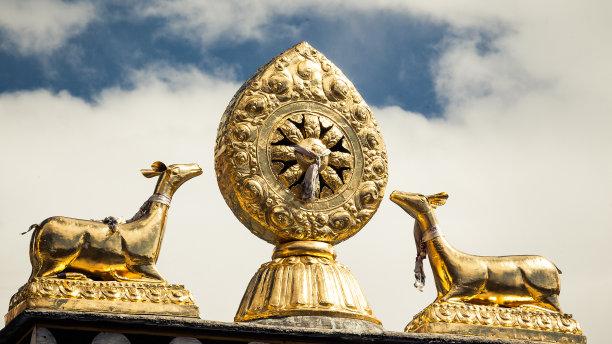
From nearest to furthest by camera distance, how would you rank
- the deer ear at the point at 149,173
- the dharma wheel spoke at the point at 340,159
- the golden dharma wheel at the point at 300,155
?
1. the deer ear at the point at 149,173
2. the golden dharma wheel at the point at 300,155
3. the dharma wheel spoke at the point at 340,159

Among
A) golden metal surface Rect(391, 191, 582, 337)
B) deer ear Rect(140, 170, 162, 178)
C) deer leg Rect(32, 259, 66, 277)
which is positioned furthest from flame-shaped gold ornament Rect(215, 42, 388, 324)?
deer leg Rect(32, 259, 66, 277)

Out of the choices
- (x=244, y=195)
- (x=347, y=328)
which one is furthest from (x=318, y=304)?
(x=244, y=195)

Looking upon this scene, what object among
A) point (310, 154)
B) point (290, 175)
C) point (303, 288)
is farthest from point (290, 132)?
Result: point (303, 288)

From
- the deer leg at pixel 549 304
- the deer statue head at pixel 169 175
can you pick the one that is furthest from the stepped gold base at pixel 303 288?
the deer leg at pixel 549 304

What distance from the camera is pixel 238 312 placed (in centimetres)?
1513

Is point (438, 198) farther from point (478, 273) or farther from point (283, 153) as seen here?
point (283, 153)

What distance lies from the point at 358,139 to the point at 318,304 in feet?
6.47

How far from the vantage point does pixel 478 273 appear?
15.5 m

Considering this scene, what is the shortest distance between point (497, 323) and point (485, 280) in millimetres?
521

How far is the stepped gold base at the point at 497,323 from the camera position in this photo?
15.0 meters

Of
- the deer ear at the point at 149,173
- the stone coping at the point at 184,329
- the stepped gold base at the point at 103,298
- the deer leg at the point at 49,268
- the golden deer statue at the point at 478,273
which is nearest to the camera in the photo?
the stone coping at the point at 184,329

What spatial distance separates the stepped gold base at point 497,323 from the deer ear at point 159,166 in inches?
119

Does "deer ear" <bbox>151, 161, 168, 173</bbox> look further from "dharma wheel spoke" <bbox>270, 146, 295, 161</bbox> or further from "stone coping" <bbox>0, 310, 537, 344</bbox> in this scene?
"stone coping" <bbox>0, 310, 537, 344</bbox>

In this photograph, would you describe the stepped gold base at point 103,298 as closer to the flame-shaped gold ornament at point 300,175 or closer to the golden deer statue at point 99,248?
the golden deer statue at point 99,248
